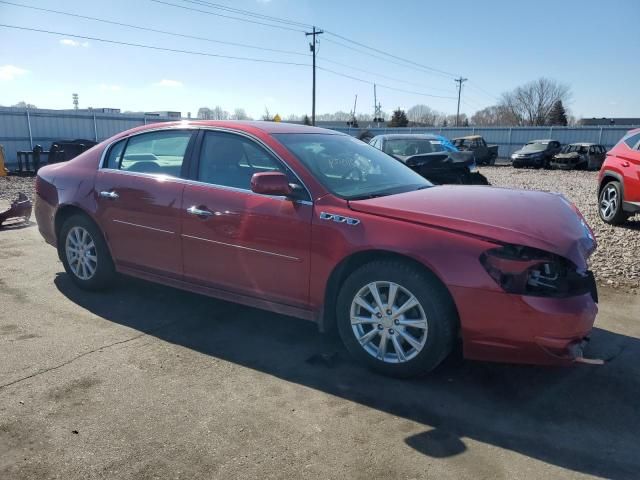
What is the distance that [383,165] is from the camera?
14.4ft

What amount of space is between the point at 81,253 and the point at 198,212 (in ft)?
5.44

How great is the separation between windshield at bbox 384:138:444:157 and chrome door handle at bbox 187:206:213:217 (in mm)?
8001

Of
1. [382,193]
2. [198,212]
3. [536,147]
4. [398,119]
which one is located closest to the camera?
[382,193]

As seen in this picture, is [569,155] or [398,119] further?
[398,119]

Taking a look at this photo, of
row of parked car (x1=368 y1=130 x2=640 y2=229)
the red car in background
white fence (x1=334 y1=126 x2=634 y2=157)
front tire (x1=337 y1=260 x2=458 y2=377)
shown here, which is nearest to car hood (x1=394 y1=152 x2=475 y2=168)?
row of parked car (x1=368 y1=130 x2=640 y2=229)

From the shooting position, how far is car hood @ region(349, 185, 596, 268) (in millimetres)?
3006

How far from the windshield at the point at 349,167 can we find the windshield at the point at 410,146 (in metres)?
7.03

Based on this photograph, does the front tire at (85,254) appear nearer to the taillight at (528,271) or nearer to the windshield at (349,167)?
the windshield at (349,167)

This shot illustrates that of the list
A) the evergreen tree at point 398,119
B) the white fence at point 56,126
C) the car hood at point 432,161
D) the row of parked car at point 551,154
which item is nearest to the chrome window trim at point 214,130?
the car hood at point 432,161

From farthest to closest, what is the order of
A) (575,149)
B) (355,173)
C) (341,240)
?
(575,149), (355,173), (341,240)

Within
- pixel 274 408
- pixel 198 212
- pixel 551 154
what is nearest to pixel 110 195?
pixel 198 212

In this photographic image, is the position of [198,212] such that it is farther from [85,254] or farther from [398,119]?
[398,119]

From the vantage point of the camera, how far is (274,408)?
9.78 ft

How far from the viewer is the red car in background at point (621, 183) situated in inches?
306
